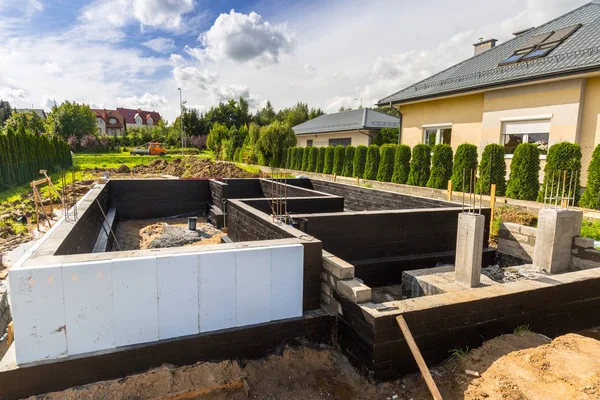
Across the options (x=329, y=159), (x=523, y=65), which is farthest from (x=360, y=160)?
(x=523, y=65)

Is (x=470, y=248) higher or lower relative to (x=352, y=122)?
lower

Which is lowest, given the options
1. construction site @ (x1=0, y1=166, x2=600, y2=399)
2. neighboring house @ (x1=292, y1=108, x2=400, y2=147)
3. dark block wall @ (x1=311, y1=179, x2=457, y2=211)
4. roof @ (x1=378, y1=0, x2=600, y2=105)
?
construction site @ (x1=0, y1=166, x2=600, y2=399)

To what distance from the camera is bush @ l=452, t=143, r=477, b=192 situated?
10258 millimetres

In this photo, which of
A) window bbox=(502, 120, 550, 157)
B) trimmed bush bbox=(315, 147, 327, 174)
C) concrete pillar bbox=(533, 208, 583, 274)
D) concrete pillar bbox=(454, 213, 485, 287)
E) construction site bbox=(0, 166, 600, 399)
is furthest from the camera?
trimmed bush bbox=(315, 147, 327, 174)

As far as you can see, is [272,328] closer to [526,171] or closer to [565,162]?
[565,162]

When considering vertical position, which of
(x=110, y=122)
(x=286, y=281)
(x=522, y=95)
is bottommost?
(x=286, y=281)

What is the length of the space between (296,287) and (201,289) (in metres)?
0.96

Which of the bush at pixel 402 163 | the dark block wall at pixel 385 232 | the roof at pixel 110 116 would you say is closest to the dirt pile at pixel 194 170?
the bush at pixel 402 163

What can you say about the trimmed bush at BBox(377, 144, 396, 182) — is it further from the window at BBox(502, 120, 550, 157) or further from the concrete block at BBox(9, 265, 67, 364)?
the concrete block at BBox(9, 265, 67, 364)

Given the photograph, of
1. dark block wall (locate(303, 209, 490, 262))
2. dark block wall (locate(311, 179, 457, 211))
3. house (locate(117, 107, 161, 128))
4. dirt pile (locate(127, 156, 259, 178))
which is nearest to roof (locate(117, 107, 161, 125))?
house (locate(117, 107, 161, 128))

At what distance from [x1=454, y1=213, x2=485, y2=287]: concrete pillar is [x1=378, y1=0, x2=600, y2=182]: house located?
6.80 meters

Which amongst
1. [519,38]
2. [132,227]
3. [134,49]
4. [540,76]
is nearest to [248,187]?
[132,227]

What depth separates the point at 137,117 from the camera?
225 feet

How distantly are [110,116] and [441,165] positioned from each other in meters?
67.4
